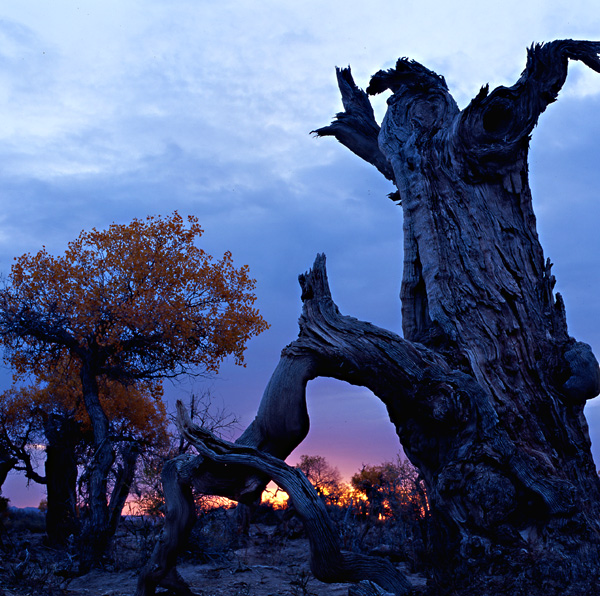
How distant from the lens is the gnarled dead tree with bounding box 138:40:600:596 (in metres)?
5.23

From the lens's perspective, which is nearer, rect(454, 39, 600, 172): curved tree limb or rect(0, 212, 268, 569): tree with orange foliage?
rect(454, 39, 600, 172): curved tree limb

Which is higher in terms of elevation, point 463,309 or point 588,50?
point 588,50

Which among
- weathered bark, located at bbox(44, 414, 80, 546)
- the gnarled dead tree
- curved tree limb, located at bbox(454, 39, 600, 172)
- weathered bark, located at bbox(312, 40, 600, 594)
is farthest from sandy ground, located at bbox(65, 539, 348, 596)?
curved tree limb, located at bbox(454, 39, 600, 172)

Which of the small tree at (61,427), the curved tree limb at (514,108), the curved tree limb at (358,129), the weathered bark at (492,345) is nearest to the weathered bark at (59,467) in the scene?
the small tree at (61,427)

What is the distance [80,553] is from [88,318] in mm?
5627

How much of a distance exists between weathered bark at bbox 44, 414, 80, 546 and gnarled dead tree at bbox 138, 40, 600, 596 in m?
12.7

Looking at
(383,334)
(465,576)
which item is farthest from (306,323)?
(465,576)

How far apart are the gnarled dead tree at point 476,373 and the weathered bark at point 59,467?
12.7 m

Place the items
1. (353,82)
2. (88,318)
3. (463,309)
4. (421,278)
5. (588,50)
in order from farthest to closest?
(88,318), (353,82), (588,50), (421,278), (463,309)

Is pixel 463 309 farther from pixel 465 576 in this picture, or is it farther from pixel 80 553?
pixel 80 553

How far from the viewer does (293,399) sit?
5727 mm

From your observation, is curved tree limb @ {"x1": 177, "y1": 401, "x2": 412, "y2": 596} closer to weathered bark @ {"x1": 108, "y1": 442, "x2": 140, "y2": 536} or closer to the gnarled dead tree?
the gnarled dead tree

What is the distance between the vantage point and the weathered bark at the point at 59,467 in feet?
55.7

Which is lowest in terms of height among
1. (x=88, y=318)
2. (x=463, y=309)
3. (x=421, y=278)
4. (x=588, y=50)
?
(x=463, y=309)
